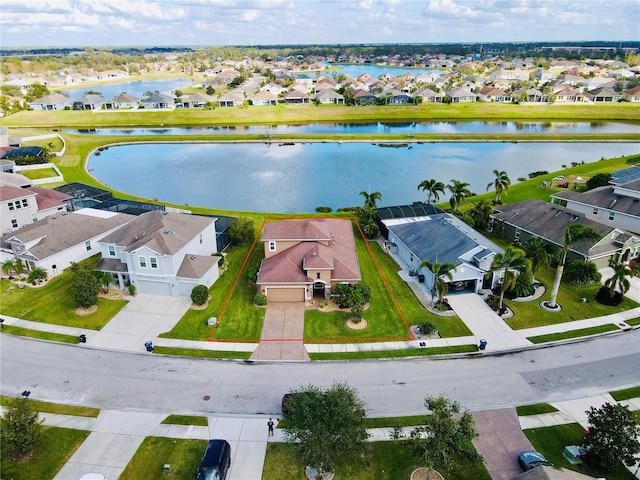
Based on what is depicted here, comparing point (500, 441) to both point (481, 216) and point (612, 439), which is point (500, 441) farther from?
point (481, 216)

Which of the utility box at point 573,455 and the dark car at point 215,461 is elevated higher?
the dark car at point 215,461

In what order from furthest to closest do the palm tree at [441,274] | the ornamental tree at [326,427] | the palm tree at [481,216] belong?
the palm tree at [481,216] → the palm tree at [441,274] → the ornamental tree at [326,427]

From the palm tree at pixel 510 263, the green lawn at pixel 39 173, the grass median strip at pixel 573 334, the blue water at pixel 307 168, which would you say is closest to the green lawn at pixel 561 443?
the grass median strip at pixel 573 334

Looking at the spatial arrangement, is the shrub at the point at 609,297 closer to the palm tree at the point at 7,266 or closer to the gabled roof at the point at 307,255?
the gabled roof at the point at 307,255

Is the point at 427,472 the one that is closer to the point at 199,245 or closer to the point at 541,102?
the point at 199,245

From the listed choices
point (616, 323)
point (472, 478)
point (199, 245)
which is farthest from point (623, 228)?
point (199, 245)

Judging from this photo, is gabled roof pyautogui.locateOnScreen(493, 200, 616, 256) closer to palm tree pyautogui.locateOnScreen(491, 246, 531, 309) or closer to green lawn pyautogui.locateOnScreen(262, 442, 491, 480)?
palm tree pyautogui.locateOnScreen(491, 246, 531, 309)

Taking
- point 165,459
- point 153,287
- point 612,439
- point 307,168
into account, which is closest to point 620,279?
point 612,439
